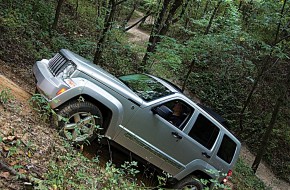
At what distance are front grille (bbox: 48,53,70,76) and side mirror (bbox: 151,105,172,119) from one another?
69.1 inches

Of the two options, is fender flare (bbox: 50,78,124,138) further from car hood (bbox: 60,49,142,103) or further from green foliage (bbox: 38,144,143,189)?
green foliage (bbox: 38,144,143,189)

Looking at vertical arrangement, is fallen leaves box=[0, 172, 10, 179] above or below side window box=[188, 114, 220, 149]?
above

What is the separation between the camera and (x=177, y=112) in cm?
637

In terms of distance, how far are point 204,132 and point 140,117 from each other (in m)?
1.54

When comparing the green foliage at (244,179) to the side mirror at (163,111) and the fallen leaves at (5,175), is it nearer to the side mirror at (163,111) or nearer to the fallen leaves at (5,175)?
the side mirror at (163,111)

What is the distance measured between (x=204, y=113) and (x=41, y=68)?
3.21 metres

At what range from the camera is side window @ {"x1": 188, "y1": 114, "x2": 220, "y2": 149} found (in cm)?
631

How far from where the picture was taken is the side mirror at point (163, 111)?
583cm

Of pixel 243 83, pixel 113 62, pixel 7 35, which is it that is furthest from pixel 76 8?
pixel 243 83

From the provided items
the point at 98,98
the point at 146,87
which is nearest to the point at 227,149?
the point at 146,87

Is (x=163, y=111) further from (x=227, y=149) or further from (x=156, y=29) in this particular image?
(x=156, y=29)

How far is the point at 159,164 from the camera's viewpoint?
6.15m

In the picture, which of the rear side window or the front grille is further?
the rear side window

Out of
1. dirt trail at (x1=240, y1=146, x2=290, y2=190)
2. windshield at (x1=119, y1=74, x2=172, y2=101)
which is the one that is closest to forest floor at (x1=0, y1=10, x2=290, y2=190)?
windshield at (x1=119, y1=74, x2=172, y2=101)
